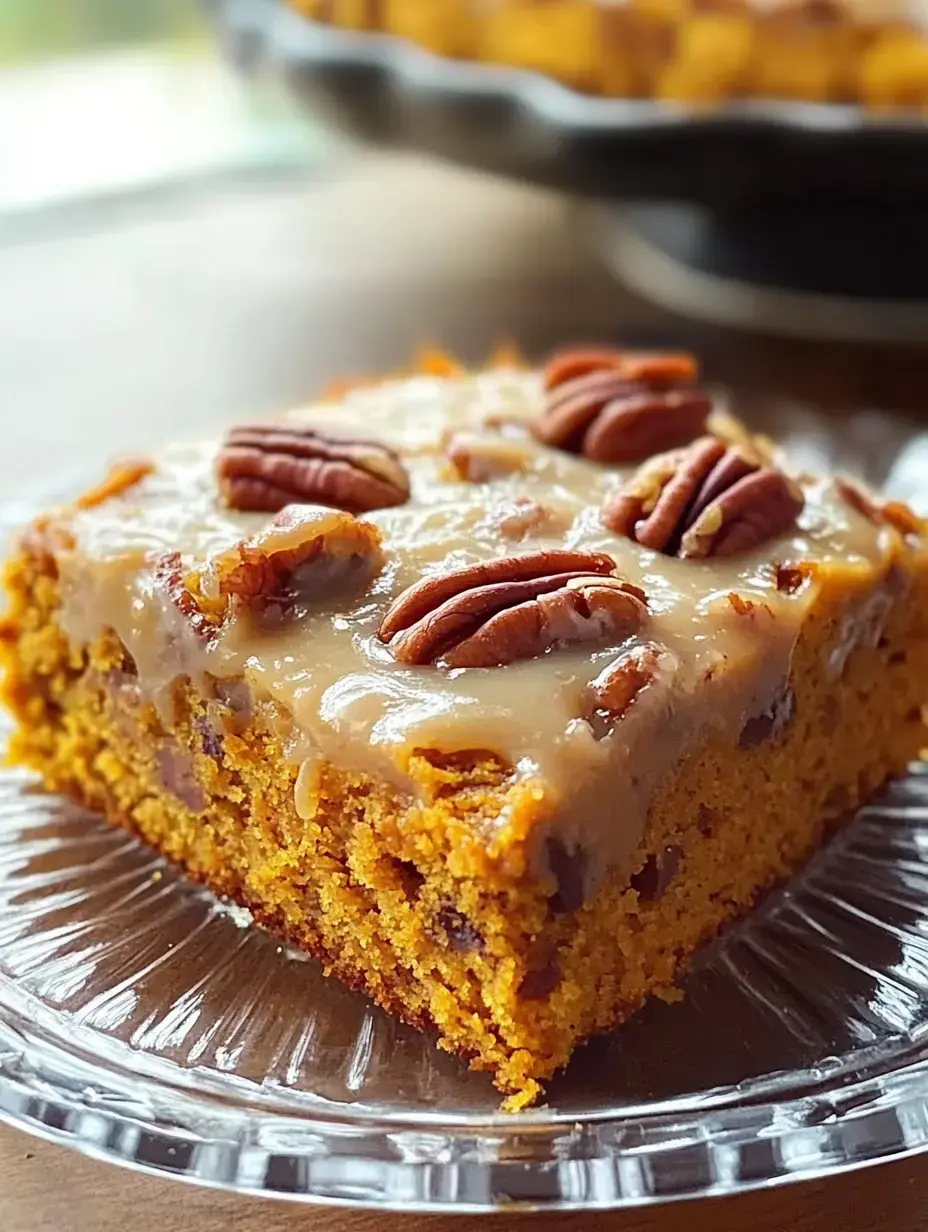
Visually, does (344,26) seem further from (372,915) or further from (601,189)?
(372,915)

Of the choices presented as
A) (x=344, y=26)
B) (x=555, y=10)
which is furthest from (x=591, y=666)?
(x=344, y=26)

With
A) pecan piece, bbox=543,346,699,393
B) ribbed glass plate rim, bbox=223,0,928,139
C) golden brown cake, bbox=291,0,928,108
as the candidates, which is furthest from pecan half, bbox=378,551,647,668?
golden brown cake, bbox=291,0,928,108

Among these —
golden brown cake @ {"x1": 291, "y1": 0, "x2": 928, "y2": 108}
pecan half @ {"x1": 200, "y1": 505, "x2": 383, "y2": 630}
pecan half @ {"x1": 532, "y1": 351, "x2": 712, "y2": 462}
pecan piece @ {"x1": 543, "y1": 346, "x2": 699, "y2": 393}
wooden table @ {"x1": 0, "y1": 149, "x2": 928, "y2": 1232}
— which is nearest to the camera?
pecan half @ {"x1": 200, "y1": 505, "x2": 383, "y2": 630}

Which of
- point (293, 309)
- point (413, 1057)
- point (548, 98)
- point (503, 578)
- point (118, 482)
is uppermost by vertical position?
point (548, 98)

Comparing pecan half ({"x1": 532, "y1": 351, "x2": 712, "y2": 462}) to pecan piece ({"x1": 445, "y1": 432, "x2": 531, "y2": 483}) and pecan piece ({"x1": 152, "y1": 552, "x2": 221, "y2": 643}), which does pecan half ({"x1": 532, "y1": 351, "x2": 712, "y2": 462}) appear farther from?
pecan piece ({"x1": 152, "y1": 552, "x2": 221, "y2": 643})

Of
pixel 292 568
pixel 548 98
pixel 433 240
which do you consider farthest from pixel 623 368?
pixel 433 240

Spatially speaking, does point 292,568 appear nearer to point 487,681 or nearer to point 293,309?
point 487,681
